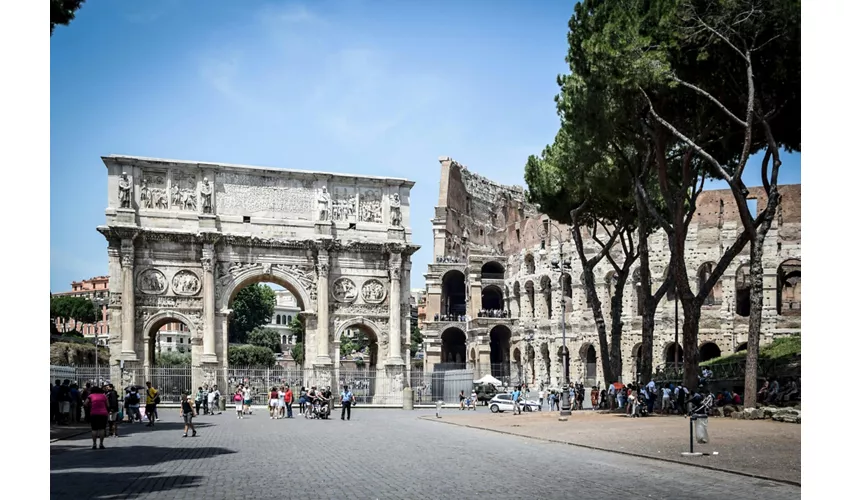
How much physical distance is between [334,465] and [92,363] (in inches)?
1532

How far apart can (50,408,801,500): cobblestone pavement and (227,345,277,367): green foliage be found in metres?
56.4

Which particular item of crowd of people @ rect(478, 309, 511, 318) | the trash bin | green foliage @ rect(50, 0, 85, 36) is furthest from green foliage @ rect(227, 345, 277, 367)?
the trash bin

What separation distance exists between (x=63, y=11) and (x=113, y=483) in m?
6.94

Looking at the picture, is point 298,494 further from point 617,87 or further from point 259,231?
point 259,231

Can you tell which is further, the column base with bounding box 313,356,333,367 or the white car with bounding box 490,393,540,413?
the column base with bounding box 313,356,333,367

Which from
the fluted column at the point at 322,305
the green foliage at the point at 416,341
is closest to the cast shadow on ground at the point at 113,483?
the fluted column at the point at 322,305

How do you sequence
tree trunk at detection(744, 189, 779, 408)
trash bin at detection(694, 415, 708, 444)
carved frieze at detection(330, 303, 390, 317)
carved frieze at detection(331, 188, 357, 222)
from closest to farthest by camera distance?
trash bin at detection(694, 415, 708, 444)
tree trunk at detection(744, 189, 779, 408)
carved frieze at detection(330, 303, 390, 317)
carved frieze at detection(331, 188, 357, 222)

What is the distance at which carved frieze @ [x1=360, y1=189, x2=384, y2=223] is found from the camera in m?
40.6

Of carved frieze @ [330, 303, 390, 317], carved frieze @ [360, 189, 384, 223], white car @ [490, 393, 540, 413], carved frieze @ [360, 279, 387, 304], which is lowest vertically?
white car @ [490, 393, 540, 413]

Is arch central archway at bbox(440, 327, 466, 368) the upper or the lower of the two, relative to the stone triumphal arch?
lower

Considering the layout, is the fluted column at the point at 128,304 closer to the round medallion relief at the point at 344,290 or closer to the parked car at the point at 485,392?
the round medallion relief at the point at 344,290

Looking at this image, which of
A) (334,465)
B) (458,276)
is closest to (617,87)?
(334,465)

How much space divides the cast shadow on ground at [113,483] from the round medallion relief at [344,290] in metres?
27.2

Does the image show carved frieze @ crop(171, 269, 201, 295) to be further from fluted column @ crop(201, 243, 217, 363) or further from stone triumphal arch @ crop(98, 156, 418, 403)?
fluted column @ crop(201, 243, 217, 363)
